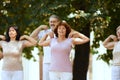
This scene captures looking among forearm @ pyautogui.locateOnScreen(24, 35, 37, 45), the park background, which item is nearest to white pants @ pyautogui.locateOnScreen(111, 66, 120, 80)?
forearm @ pyautogui.locateOnScreen(24, 35, 37, 45)

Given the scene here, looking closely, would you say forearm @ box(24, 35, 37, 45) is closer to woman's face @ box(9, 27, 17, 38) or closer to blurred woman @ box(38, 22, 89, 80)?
woman's face @ box(9, 27, 17, 38)

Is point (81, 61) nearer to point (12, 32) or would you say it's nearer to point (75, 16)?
point (75, 16)

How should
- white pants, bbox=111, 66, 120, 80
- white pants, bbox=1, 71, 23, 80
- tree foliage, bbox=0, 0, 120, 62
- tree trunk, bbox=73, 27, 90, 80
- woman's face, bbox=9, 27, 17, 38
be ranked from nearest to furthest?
white pants, bbox=1, 71, 23, 80, white pants, bbox=111, 66, 120, 80, woman's face, bbox=9, 27, 17, 38, tree foliage, bbox=0, 0, 120, 62, tree trunk, bbox=73, 27, 90, 80

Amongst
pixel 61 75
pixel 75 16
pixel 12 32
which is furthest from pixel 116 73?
pixel 75 16

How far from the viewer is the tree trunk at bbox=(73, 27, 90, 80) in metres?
10.9

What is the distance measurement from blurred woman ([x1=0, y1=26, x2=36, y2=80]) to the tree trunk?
339cm

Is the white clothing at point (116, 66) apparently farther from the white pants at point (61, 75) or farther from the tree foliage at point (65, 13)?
the tree foliage at point (65, 13)

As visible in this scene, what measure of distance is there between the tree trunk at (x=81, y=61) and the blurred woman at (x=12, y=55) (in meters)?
3.39

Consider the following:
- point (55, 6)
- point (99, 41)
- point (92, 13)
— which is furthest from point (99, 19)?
point (99, 41)

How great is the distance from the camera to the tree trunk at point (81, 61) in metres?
10.9

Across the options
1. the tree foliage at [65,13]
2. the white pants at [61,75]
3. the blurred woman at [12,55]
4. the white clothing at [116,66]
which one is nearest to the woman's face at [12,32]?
the blurred woman at [12,55]

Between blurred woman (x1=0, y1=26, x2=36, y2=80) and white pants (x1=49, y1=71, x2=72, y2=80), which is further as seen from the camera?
blurred woman (x1=0, y1=26, x2=36, y2=80)

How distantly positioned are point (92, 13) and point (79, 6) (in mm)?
778

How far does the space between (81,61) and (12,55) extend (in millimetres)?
3839
